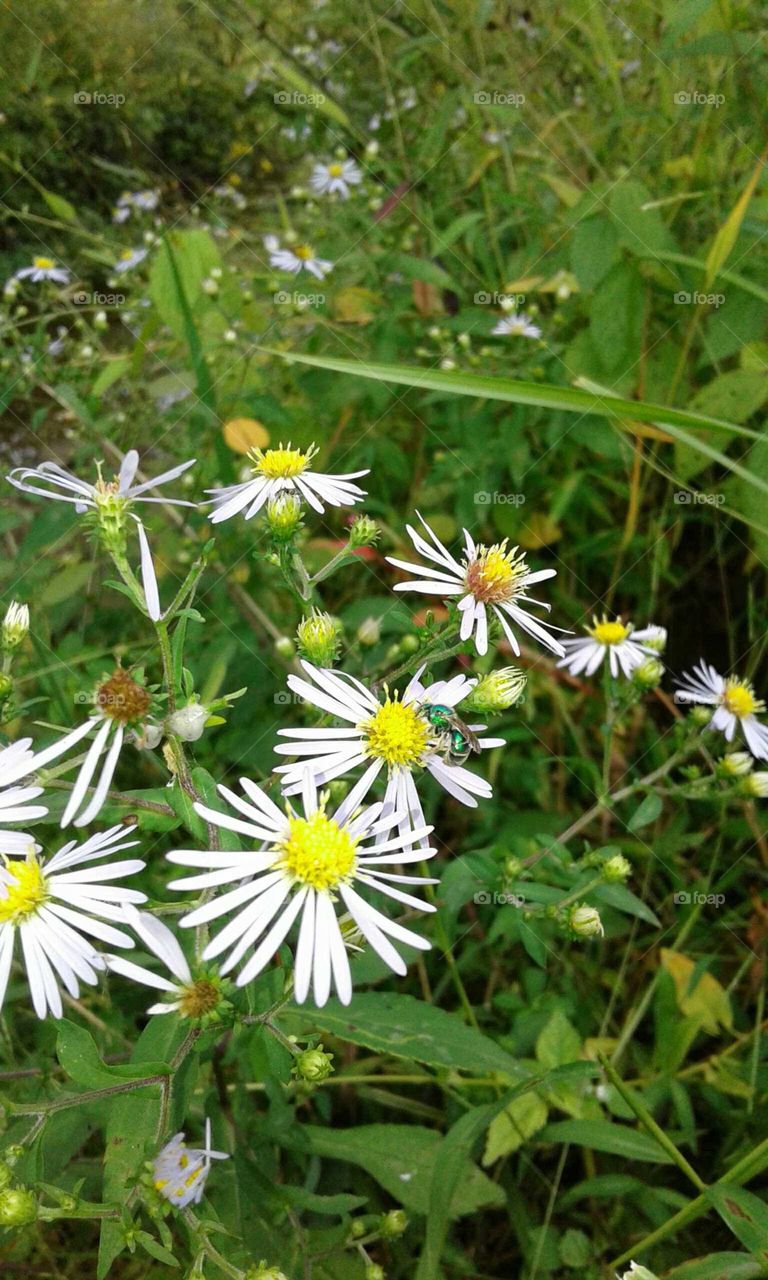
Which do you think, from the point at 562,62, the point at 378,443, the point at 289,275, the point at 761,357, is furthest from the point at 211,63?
the point at 761,357

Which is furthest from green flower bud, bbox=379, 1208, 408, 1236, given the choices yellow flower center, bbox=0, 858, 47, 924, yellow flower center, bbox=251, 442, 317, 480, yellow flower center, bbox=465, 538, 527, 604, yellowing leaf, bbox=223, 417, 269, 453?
yellowing leaf, bbox=223, 417, 269, 453

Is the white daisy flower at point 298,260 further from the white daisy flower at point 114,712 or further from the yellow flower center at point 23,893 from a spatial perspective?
the yellow flower center at point 23,893

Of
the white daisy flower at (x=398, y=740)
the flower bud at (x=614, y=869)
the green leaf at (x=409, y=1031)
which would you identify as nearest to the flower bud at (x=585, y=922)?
the flower bud at (x=614, y=869)

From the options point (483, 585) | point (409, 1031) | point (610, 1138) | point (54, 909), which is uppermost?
point (483, 585)

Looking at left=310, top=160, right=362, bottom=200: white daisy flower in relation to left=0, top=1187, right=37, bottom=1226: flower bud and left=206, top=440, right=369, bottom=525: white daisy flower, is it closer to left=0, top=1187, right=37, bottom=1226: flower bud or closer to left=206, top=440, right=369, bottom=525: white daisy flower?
left=206, top=440, right=369, bottom=525: white daisy flower

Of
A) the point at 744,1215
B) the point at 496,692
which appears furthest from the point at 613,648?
the point at 744,1215

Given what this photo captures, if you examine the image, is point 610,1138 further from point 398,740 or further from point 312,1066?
point 398,740

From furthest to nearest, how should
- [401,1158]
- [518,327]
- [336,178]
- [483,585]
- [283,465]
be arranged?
[336,178], [518,327], [401,1158], [283,465], [483,585]

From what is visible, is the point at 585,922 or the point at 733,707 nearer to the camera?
the point at 585,922
